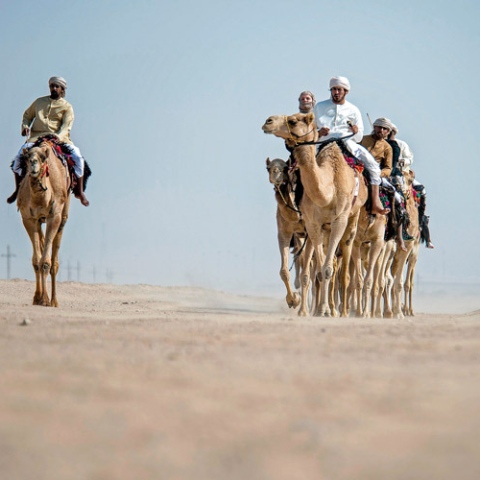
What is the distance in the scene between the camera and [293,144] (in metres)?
14.6

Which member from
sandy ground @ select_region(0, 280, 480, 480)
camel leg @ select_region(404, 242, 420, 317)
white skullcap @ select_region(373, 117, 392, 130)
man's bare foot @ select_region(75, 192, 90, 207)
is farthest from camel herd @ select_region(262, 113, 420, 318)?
sandy ground @ select_region(0, 280, 480, 480)

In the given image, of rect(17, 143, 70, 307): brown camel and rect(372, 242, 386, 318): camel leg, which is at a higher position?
rect(17, 143, 70, 307): brown camel

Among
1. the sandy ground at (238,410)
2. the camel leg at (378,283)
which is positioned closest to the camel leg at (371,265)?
the camel leg at (378,283)

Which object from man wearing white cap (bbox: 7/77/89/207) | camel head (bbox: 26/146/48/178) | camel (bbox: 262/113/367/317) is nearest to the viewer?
camel (bbox: 262/113/367/317)

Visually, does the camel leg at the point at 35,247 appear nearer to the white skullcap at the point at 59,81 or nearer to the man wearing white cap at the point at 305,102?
the white skullcap at the point at 59,81

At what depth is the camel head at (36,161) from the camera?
630 inches

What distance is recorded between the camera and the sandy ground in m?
4.75

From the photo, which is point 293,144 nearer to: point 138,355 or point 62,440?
point 138,355

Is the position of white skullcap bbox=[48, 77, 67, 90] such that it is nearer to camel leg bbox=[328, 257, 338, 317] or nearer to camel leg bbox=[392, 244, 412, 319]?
camel leg bbox=[328, 257, 338, 317]

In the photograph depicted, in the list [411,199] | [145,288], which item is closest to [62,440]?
[411,199]

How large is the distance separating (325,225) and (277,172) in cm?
237

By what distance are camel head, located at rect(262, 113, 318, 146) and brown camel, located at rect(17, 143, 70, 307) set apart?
157 inches

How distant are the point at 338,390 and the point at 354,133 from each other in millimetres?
10749

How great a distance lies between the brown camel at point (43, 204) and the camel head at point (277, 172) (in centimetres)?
327
